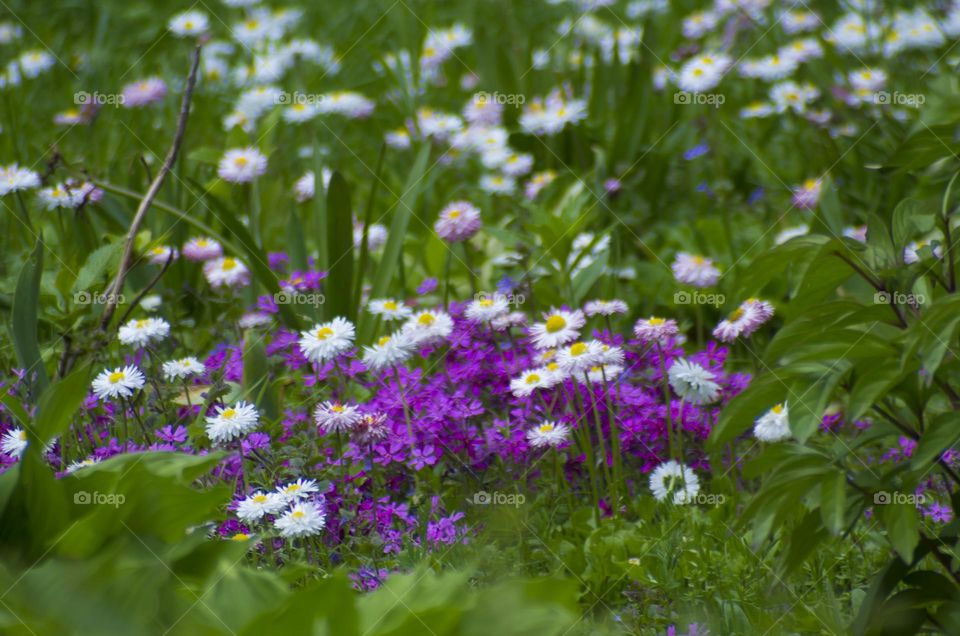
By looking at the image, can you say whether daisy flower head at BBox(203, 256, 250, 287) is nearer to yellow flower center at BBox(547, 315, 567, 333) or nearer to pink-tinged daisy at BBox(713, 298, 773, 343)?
yellow flower center at BBox(547, 315, 567, 333)

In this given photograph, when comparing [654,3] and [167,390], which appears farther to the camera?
[654,3]

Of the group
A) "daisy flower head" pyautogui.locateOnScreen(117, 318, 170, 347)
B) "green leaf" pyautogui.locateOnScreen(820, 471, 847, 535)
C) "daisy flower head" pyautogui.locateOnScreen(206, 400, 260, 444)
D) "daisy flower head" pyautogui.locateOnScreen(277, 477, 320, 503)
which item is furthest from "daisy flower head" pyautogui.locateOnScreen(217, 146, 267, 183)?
"green leaf" pyautogui.locateOnScreen(820, 471, 847, 535)

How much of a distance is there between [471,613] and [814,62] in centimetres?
371

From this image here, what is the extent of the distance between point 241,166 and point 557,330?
1.16 m

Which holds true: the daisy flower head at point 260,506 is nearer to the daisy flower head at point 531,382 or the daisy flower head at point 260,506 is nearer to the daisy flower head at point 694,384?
A: the daisy flower head at point 531,382

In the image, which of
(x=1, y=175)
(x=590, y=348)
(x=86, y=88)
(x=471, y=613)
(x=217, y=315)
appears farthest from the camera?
(x=86, y=88)

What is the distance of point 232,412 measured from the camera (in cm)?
197

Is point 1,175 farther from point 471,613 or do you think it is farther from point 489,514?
point 471,613

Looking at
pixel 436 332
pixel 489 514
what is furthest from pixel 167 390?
pixel 489 514

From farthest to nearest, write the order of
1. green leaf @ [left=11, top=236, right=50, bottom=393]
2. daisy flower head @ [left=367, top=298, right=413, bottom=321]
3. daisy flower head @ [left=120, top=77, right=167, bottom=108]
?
daisy flower head @ [left=120, top=77, right=167, bottom=108], daisy flower head @ [left=367, top=298, right=413, bottom=321], green leaf @ [left=11, top=236, right=50, bottom=393]

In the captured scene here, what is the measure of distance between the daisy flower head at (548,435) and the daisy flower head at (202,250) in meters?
1.15

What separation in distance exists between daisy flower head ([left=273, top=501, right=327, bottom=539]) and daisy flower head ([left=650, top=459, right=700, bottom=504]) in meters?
0.68

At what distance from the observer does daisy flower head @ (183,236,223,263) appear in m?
2.84

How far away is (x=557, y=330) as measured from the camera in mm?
2275
